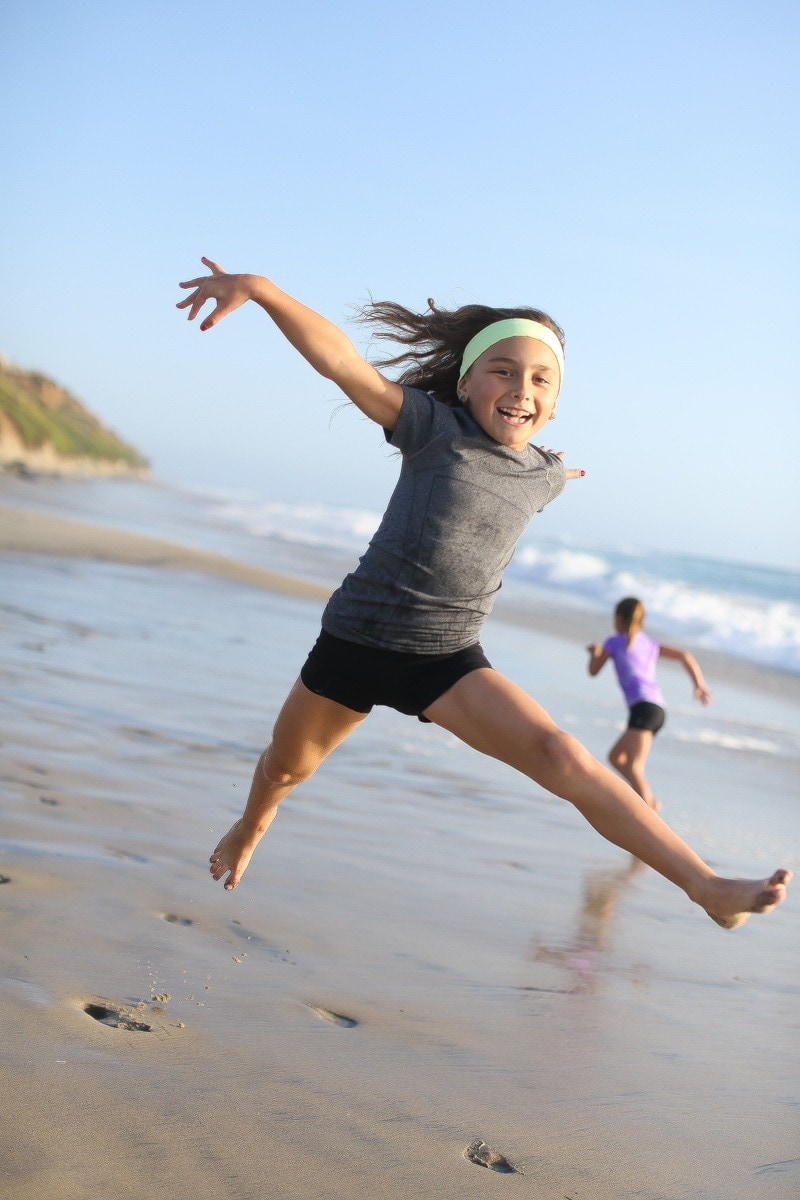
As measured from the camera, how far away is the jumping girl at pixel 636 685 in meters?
6.96

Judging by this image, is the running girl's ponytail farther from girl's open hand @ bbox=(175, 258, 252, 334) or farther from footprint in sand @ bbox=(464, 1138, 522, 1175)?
footprint in sand @ bbox=(464, 1138, 522, 1175)

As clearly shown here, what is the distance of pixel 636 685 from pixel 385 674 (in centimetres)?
427

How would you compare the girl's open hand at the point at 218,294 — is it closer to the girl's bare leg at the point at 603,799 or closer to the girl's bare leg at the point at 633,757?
the girl's bare leg at the point at 603,799

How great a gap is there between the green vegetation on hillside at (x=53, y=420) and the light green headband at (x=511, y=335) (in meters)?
27.3

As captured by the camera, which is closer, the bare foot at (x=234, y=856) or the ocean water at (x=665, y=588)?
the bare foot at (x=234, y=856)

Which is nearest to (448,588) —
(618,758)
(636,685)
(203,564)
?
(618,758)

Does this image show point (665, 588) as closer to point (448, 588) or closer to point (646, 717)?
point (646, 717)

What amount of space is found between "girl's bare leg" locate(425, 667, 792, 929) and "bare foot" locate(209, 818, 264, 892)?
3.11ft

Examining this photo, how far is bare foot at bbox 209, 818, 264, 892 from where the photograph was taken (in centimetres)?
374

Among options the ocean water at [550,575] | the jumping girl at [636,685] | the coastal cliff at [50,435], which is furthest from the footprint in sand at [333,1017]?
the coastal cliff at [50,435]

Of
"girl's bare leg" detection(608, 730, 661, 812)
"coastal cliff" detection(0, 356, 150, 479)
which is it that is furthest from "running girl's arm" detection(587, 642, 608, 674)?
"coastal cliff" detection(0, 356, 150, 479)

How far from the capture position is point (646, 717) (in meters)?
7.15

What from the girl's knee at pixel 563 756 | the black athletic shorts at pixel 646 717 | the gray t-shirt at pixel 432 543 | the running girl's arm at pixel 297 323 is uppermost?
the running girl's arm at pixel 297 323

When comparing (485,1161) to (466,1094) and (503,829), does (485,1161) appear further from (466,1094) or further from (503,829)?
(503,829)
